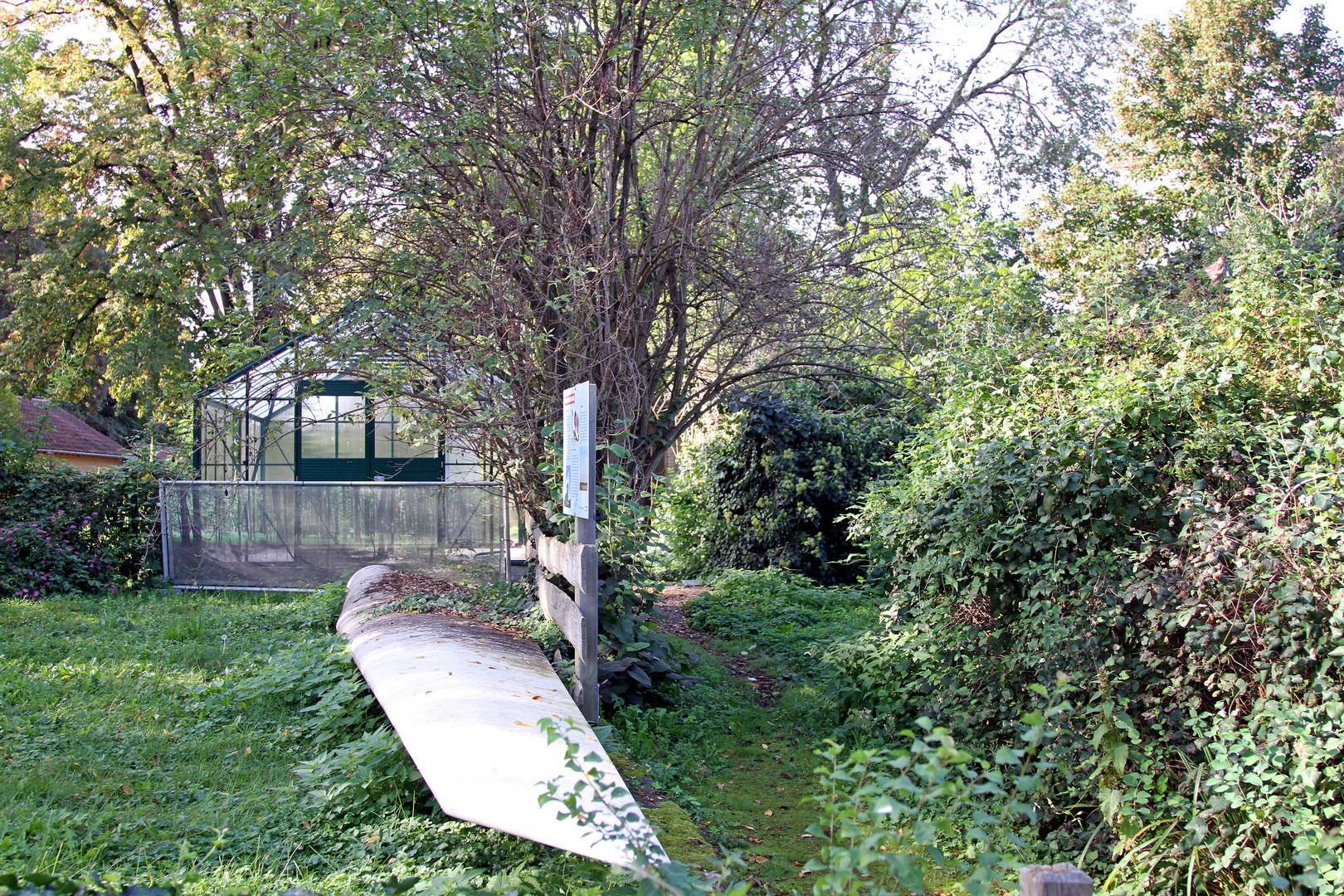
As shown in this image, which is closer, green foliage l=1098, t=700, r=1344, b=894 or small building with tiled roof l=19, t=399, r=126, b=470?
green foliage l=1098, t=700, r=1344, b=894

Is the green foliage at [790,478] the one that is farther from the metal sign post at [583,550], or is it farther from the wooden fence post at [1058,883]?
→ the wooden fence post at [1058,883]

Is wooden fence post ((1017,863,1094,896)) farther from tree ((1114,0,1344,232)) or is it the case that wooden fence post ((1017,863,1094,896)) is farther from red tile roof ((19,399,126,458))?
red tile roof ((19,399,126,458))

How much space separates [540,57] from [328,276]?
9.65ft

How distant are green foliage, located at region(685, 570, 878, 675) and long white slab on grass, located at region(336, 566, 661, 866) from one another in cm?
296

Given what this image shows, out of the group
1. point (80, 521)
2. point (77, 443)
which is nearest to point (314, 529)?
point (80, 521)

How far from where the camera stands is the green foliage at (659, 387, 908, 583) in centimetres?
1202

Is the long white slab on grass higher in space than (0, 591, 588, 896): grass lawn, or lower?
higher

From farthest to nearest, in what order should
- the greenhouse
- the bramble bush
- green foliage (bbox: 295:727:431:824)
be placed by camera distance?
the greenhouse, green foliage (bbox: 295:727:431:824), the bramble bush

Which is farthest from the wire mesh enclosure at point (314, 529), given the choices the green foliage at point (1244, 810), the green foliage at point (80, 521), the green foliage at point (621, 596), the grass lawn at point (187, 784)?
the green foliage at point (1244, 810)

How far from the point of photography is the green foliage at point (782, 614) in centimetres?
845

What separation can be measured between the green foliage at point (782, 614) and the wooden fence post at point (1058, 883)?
5724 millimetres

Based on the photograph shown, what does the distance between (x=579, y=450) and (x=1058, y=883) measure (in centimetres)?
392

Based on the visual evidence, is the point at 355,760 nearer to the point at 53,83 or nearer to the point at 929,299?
the point at 929,299

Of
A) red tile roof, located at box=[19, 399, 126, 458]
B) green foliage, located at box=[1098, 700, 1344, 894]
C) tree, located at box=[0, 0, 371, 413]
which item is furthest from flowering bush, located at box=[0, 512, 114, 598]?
red tile roof, located at box=[19, 399, 126, 458]
